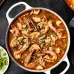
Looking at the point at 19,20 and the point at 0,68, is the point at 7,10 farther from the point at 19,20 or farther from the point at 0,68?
the point at 0,68

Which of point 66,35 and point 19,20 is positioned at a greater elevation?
point 19,20

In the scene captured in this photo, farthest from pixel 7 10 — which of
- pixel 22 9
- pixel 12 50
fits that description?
pixel 12 50

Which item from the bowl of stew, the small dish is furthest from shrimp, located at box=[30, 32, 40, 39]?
the small dish

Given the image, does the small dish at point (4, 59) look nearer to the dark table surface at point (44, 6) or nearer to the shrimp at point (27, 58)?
the dark table surface at point (44, 6)

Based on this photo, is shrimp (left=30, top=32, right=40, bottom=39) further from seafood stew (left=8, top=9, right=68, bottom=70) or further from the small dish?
the small dish

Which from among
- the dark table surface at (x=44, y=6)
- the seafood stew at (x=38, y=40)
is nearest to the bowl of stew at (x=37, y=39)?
the seafood stew at (x=38, y=40)

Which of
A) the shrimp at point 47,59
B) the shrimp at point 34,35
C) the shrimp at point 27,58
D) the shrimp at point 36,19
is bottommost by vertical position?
the shrimp at point 47,59

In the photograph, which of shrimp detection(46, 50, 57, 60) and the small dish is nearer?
shrimp detection(46, 50, 57, 60)

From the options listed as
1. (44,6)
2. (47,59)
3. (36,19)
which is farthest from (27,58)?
(44,6)

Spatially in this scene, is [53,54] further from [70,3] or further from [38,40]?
[70,3]
